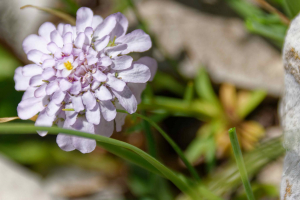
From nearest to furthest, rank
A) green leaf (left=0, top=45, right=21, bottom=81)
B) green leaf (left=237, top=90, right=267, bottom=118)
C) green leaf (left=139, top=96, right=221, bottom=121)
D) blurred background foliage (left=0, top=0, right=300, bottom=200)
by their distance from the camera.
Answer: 1. green leaf (left=139, top=96, right=221, bottom=121)
2. blurred background foliage (left=0, top=0, right=300, bottom=200)
3. green leaf (left=237, top=90, right=267, bottom=118)
4. green leaf (left=0, top=45, right=21, bottom=81)

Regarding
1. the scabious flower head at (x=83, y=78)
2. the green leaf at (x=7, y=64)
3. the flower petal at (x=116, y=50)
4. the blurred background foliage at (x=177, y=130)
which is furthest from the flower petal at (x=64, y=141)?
the green leaf at (x=7, y=64)

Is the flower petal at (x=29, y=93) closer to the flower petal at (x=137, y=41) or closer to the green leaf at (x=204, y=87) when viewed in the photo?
the flower petal at (x=137, y=41)

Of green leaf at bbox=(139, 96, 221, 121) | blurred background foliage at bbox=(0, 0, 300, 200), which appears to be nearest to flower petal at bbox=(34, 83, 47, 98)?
green leaf at bbox=(139, 96, 221, 121)

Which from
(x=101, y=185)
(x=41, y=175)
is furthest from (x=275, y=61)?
(x=41, y=175)

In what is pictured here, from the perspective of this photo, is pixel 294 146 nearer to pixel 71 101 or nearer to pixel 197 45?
pixel 71 101

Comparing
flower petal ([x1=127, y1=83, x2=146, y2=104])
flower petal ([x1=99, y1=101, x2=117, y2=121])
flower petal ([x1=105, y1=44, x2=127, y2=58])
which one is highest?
flower petal ([x1=105, y1=44, x2=127, y2=58])

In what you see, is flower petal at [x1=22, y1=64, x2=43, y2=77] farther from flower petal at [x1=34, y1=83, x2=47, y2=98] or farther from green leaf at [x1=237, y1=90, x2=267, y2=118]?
green leaf at [x1=237, y1=90, x2=267, y2=118]

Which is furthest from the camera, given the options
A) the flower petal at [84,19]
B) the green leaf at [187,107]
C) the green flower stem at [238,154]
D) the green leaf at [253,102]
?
the green leaf at [253,102]
